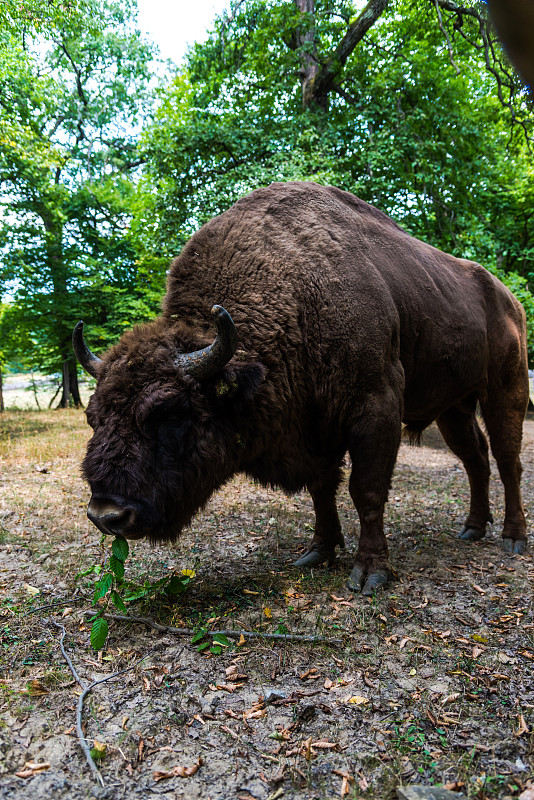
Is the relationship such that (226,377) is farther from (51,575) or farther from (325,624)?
(51,575)

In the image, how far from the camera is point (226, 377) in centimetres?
356

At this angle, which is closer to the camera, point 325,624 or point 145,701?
point 145,701

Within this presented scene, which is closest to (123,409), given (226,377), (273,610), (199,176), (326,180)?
(226,377)

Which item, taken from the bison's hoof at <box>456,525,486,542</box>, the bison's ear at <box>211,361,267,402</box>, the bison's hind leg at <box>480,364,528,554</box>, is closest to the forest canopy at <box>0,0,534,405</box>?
the bison's hind leg at <box>480,364,528,554</box>

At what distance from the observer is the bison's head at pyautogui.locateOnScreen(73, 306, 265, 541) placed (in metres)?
3.25

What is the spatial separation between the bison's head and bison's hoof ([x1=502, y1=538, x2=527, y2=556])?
3466mm

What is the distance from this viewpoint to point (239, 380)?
358 centimetres

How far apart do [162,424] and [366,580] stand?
7.04 ft

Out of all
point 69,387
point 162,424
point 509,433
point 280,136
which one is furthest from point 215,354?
point 69,387

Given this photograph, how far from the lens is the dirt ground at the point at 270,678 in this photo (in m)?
2.30

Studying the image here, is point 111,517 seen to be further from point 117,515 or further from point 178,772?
point 178,772

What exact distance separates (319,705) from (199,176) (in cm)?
1050

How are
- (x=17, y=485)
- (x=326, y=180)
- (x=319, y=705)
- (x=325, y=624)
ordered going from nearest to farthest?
1. (x=319, y=705)
2. (x=325, y=624)
3. (x=17, y=485)
4. (x=326, y=180)

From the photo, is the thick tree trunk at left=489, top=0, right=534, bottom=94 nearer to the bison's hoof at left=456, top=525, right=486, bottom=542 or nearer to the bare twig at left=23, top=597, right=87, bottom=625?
the bare twig at left=23, top=597, right=87, bottom=625
